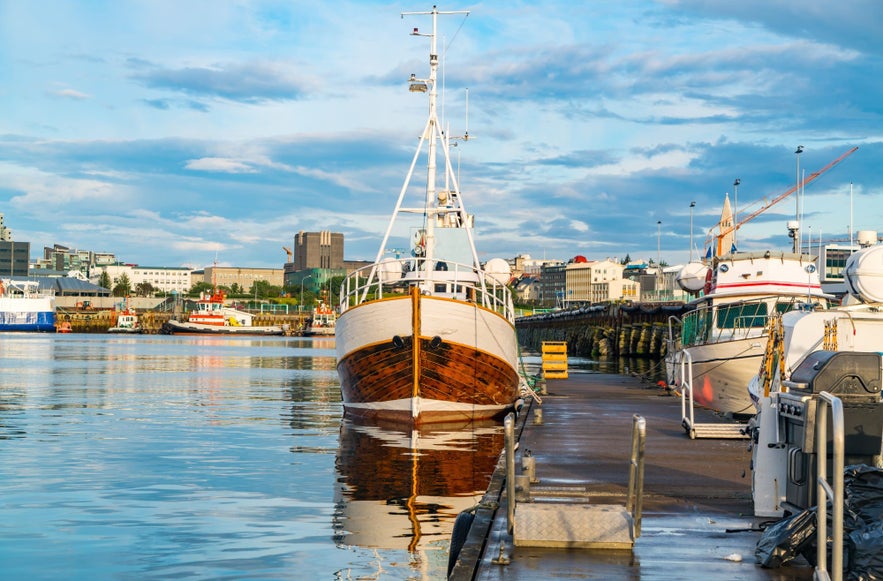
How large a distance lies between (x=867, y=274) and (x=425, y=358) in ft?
40.1

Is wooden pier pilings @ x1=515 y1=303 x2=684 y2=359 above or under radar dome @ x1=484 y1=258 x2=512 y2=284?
under

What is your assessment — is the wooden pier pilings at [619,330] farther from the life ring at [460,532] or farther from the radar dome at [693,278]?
the life ring at [460,532]

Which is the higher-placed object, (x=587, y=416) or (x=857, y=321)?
(x=857, y=321)

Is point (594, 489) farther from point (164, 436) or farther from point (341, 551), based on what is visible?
point (164, 436)

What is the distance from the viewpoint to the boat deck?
30.0ft

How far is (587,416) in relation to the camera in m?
25.1

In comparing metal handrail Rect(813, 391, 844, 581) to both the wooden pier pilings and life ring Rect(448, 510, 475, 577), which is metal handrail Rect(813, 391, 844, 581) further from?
the wooden pier pilings

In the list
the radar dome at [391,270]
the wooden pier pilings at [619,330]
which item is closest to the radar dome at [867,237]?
the radar dome at [391,270]

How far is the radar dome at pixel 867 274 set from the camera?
63.4 ft

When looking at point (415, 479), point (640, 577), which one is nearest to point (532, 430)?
point (415, 479)

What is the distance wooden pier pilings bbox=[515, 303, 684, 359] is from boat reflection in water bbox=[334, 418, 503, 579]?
4582 centimetres

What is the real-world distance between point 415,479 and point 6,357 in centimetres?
7338

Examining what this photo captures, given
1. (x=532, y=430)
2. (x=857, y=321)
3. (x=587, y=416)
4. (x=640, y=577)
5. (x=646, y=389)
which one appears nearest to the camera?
(x=640, y=577)

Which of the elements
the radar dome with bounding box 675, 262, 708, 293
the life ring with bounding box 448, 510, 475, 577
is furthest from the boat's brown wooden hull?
the life ring with bounding box 448, 510, 475, 577
